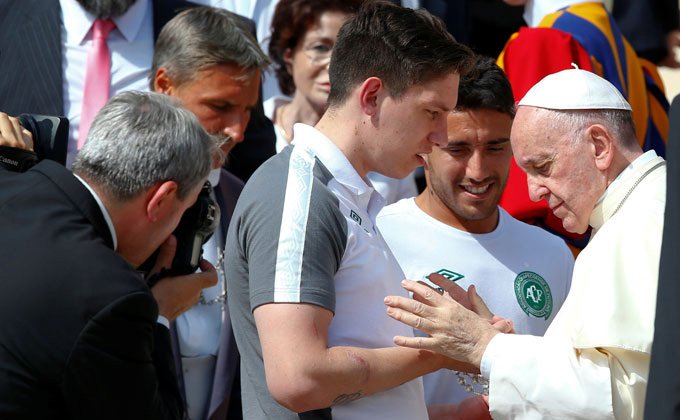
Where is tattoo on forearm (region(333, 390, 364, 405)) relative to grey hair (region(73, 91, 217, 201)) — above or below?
below

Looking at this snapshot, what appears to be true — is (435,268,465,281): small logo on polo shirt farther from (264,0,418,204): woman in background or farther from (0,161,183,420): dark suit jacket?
(264,0,418,204): woman in background

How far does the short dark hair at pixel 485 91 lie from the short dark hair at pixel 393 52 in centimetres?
76

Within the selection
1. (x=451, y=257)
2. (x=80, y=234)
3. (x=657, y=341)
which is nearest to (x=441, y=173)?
(x=451, y=257)

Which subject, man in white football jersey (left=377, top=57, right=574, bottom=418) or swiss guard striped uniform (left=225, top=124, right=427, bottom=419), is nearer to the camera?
swiss guard striped uniform (left=225, top=124, right=427, bottom=419)

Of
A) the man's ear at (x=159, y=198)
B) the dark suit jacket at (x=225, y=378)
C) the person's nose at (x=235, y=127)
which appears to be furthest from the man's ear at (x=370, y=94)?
the person's nose at (x=235, y=127)

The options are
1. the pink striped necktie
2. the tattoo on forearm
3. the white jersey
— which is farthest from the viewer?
the pink striped necktie

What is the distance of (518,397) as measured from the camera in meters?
3.03

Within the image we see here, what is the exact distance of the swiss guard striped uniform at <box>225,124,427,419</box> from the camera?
2895 millimetres

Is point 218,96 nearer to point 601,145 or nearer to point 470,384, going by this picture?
point 470,384

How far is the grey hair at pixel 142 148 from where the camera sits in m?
3.18

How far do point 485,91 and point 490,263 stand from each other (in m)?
0.61

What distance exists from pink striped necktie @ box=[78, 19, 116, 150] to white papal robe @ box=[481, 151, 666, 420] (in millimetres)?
2300

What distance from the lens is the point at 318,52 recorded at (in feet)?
17.4

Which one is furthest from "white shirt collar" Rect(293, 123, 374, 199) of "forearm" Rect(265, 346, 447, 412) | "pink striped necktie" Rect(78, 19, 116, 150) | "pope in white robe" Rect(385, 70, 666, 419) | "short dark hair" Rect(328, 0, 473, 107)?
"pink striped necktie" Rect(78, 19, 116, 150)
